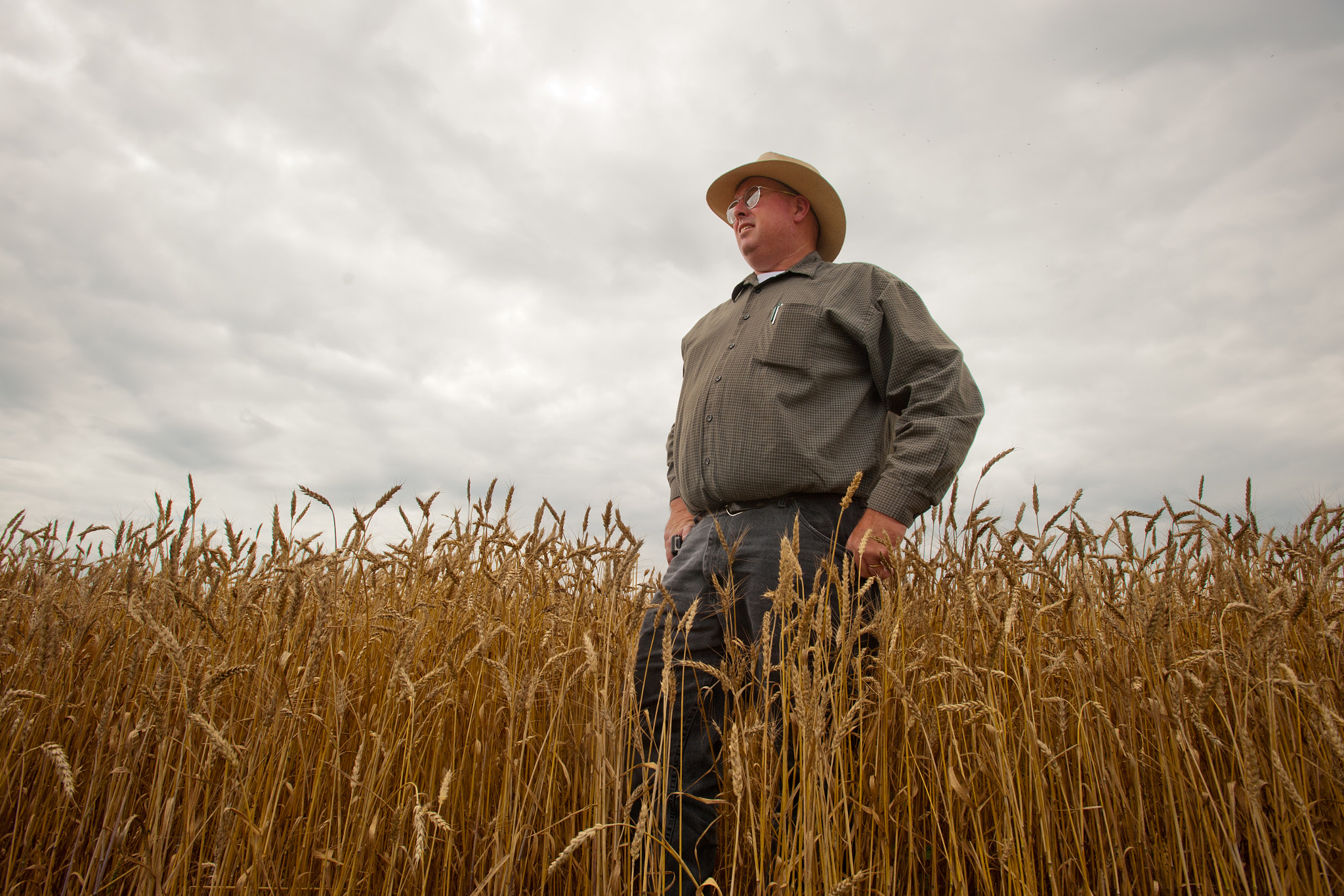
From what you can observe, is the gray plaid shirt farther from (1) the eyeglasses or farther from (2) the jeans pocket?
(1) the eyeglasses

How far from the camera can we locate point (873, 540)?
223 cm

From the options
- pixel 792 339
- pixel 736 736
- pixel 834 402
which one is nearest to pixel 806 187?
pixel 792 339

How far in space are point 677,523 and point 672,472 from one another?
45 centimetres

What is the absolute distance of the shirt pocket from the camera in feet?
8.89

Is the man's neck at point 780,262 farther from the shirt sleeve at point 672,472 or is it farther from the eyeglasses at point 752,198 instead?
the shirt sleeve at point 672,472

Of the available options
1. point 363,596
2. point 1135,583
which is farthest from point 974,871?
point 363,596

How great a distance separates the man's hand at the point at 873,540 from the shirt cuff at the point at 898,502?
0.02 metres

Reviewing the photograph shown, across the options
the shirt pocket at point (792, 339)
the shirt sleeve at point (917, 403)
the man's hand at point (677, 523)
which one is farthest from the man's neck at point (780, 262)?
the man's hand at point (677, 523)

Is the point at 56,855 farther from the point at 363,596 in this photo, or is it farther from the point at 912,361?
the point at 912,361

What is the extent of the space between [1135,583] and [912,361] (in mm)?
1225

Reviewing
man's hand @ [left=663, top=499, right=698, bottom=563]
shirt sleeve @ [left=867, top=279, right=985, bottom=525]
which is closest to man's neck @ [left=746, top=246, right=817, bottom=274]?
shirt sleeve @ [left=867, top=279, right=985, bottom=525]

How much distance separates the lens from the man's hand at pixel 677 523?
309 centimetres

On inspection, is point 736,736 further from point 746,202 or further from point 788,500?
point 746,202

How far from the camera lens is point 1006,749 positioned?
5.70ft
